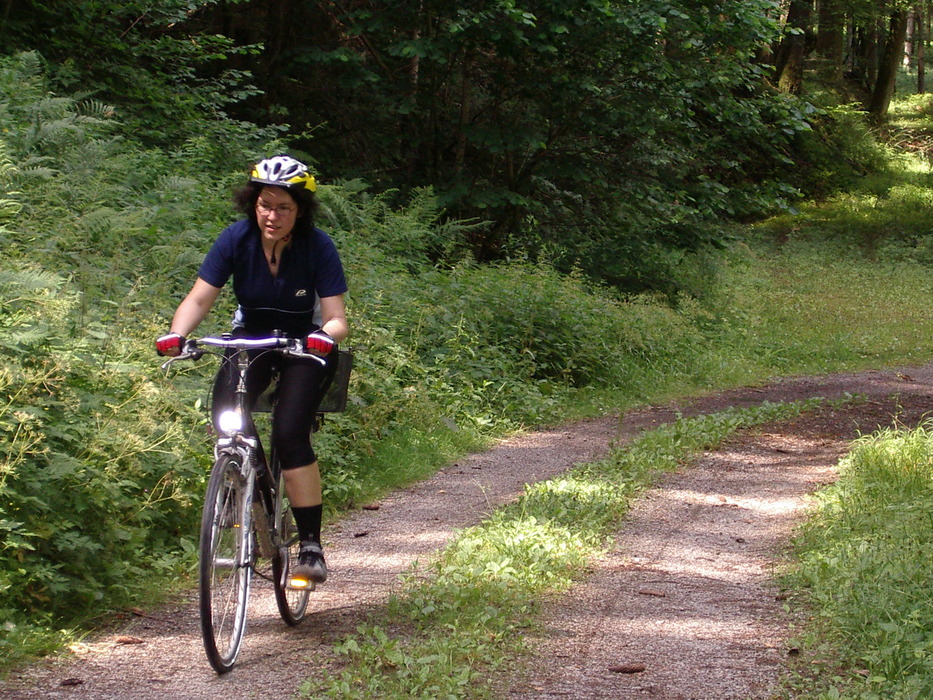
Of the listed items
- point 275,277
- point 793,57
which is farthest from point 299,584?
point 793,57

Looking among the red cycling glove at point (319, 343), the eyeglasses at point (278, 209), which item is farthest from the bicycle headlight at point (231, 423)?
the eyeglasses at point (278, 209)

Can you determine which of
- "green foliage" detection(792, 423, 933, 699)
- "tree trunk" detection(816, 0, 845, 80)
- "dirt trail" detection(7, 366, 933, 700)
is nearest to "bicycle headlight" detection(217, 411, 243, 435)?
"dirt trail" detection(7, 366, 933, 700)

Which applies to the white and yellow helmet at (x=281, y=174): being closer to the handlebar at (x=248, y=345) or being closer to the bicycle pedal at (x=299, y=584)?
the handlebar at (x=248, y=345)

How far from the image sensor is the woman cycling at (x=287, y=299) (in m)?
4.63

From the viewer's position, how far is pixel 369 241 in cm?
1397

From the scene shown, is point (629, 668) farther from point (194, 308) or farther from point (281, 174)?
point (281, 174)

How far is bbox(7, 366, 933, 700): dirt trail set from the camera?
4.30m

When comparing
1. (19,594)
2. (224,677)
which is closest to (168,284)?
(19,594)

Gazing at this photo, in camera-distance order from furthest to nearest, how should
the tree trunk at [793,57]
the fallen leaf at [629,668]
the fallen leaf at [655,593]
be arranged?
the tree trunk at [793,57]
the fallen leaf at [655,593]
the fallen leaf at [629,668]

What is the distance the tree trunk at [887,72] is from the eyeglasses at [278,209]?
3563 centimetres

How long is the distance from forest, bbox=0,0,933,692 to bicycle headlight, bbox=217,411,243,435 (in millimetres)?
976

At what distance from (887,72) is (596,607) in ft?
121

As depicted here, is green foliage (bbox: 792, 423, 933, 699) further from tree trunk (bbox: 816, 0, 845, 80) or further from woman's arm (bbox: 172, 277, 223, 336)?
tree trunk (bbox: 816, 0, 845, 80)

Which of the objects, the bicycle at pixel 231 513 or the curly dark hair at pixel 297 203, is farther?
the curly dark hair at pixel 297 203
